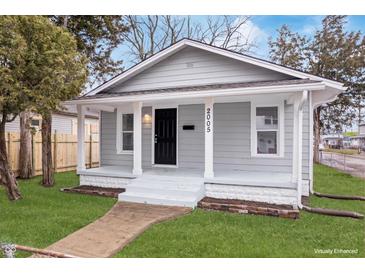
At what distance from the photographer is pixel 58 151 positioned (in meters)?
11.9

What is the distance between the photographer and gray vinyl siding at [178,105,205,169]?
8484mm

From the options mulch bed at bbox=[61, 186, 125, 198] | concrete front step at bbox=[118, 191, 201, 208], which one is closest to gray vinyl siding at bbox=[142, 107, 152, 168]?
mulch bed at bbox=[61, 186, 125, 198]

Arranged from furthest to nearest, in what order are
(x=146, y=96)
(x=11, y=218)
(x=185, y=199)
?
(x=146, y=96) → (x=185, y=199) → (x=11, y=218)

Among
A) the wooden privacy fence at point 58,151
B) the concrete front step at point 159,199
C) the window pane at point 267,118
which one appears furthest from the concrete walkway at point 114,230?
the wooden privacy fence at point 58,151

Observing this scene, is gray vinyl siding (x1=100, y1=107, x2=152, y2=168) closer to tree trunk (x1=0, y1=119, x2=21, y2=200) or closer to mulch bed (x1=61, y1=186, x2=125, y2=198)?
mulch bed (x1=61, y1=186, x2=125, y2=198)

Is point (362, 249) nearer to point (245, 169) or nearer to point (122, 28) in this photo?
point (245, 169)

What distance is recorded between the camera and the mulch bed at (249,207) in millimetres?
5574

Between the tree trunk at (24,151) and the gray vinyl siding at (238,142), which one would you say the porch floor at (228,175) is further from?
the tree trunk at (24,151)

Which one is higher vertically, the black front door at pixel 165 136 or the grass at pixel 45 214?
the black front door at pixel 165 136

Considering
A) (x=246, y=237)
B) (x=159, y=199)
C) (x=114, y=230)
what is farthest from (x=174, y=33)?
(x=246, y=237)

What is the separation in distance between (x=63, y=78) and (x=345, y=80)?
1692cm

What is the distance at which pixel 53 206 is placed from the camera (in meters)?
6.38

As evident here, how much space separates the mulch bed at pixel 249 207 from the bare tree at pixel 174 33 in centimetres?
1391

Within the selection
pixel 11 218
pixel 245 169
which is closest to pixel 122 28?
pixel 245 169
